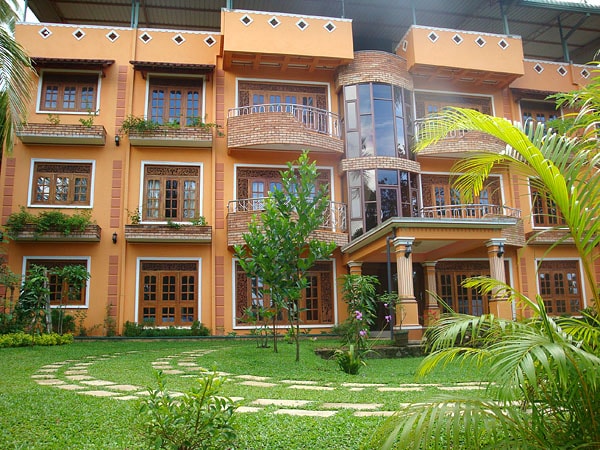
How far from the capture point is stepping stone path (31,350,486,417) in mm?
4746

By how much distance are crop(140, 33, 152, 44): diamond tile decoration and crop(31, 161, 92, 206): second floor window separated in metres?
4.40

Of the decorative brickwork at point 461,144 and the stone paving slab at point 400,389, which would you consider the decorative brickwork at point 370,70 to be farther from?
the stone paving slab at point 400,389

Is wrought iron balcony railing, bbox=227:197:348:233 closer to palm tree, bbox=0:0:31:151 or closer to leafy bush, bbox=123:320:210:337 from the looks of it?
leafy bush, bbox=123:320:210:337

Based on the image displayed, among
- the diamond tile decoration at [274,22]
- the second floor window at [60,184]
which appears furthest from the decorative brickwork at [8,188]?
the diamond tile decoration at [274,22]

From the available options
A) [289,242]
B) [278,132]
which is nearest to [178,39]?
[278,132]

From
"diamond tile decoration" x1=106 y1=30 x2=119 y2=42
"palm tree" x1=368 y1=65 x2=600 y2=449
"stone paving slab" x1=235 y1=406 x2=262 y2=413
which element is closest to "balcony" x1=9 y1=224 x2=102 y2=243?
"diamond tile decoration" x1=106 y1=30 x2=119 y2=42

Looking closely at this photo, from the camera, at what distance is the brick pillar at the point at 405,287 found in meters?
12.0

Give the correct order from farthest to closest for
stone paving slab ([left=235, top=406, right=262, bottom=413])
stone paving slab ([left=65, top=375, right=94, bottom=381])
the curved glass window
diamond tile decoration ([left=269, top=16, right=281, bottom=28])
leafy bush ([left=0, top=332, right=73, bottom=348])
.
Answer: the curved glass window, diamond tile decoration ([left=269, top=16, right=281, bottom=28]), leafy bush ([left=0, top=332, right=73, bottom=348]), stone paving slab ([left=65, top=375, right=94, bottom=381]), stone paving slab ([left=235, top=406, right=262, bottom=413])

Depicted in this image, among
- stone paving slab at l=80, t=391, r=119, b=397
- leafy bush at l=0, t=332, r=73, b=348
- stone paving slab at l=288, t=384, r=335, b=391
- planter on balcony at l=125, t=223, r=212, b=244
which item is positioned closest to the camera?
stone paving slab at l=80, t=391, r=119, b=397

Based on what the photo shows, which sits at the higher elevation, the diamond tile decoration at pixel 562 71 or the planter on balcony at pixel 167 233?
the diamond tile decoration at pixel 562 71

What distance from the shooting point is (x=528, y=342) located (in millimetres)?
2607

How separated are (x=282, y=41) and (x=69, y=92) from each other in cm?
682

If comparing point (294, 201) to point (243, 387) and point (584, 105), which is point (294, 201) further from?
point (584, 105)

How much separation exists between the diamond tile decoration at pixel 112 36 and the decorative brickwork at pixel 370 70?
7.16 metres
